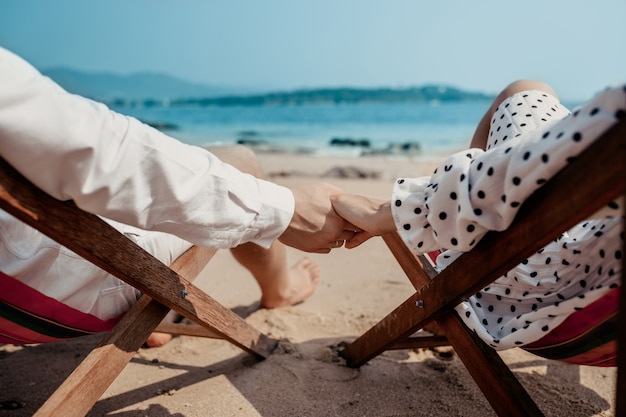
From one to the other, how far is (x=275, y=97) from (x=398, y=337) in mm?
38674

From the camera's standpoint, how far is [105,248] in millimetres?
1305

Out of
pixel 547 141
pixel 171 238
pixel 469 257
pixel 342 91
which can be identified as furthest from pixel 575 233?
pixel 342 91

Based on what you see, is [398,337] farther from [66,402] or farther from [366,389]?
[66,402]

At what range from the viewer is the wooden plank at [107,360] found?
1328 millimetres

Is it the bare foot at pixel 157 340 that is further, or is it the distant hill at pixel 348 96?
the distant hill at pixel 348 96

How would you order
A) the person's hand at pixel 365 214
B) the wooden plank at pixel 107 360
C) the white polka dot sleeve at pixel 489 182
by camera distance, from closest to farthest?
the white polka dot sleeve at pixel 489 182 < the wooden plank at pixel 107 360 < the person's hand at pixel 365 214

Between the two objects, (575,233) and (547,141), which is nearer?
(547,141)

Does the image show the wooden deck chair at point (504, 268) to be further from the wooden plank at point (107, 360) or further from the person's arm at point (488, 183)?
the wooden plank at point (107, 360)

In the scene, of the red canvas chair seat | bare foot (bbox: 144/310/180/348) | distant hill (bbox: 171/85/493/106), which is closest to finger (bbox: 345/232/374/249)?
the red canvas chair seat

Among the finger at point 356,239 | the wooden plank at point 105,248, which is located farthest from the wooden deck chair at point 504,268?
the wooden plank at point 105,248

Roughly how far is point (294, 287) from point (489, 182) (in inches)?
68.4

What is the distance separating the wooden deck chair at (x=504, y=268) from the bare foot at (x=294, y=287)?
772 mm

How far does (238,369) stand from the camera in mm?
2088

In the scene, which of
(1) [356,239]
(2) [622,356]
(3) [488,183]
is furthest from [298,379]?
(2) [622,356]
